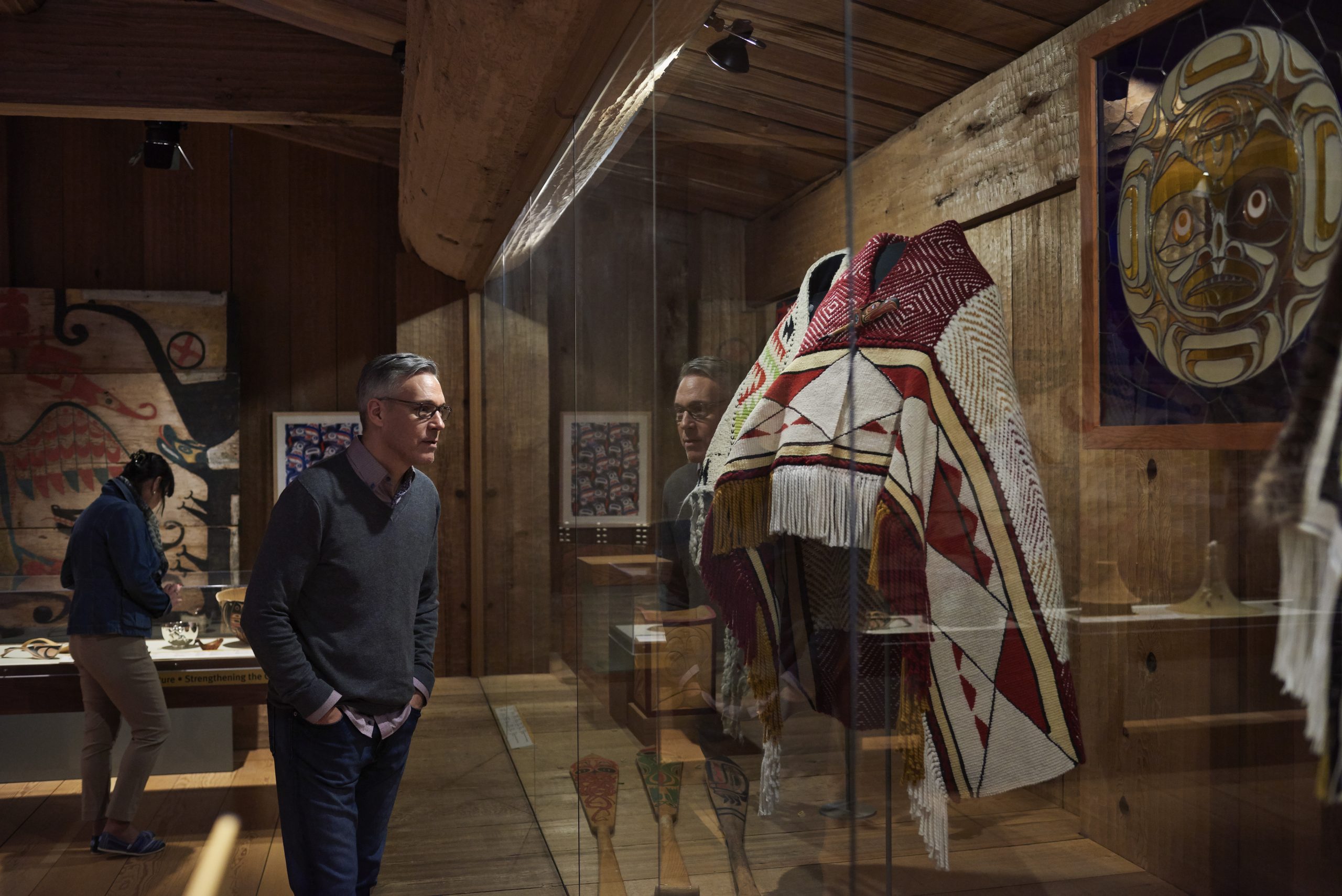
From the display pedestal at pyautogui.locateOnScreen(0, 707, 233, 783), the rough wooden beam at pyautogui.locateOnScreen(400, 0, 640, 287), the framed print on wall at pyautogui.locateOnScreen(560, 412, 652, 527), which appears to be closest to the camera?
the framed print on wall at pyautogui.locateOnScreen(560, 412, 652, 527)

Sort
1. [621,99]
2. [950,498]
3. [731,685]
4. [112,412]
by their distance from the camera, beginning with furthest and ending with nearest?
1. [112,412]
2. [621,99]
3. [731,685]
4. [950,498]

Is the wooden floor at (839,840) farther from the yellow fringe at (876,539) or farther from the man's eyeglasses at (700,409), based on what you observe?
the man's eyeglasses at (700,409)

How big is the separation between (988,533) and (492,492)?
4200 millimetres

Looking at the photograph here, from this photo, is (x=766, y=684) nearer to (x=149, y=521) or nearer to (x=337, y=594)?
(x=337, y=594)

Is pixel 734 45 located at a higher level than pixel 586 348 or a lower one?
higher

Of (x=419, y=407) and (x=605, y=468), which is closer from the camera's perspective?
(x=605, y=468)

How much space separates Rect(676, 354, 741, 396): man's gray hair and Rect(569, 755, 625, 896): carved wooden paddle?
0.98 meters

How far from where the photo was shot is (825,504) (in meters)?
1.14

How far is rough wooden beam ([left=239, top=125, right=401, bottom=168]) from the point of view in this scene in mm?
5648

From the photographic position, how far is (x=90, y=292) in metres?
5.56

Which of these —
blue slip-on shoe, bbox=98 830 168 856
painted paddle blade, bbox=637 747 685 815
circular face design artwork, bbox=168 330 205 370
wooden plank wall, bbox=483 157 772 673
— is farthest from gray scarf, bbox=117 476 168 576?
Answer: circular face design artwork, bbox=168 330 205 370

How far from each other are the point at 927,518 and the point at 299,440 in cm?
537

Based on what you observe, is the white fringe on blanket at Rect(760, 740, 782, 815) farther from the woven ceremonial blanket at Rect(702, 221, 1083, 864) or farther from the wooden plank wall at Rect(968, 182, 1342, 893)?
the wooden plank wall at Rect(968, 182, 1342, 893)

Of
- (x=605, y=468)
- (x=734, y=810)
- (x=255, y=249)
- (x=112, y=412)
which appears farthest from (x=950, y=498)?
(x=255, y=249)
